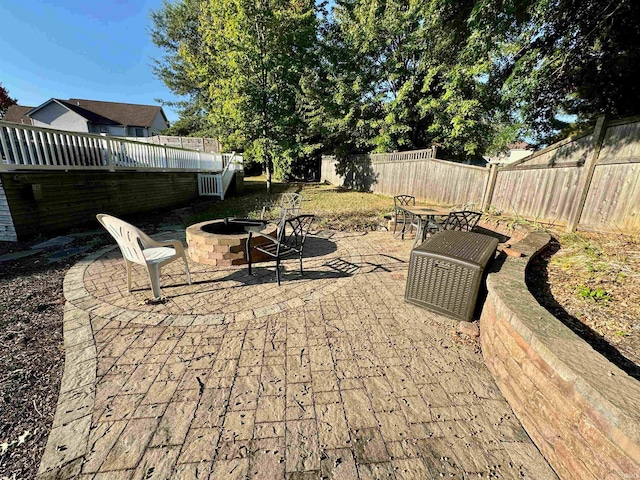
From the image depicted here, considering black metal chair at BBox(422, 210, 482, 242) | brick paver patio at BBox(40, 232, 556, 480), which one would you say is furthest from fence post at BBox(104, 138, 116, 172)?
black metal chair at BBox(422, 210, 482, 242)

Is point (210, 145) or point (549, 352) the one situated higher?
point (210, 145)

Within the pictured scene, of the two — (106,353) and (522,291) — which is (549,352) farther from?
(106,353)

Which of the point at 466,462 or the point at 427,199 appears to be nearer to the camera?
the point at 466,462

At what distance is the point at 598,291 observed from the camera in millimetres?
2443

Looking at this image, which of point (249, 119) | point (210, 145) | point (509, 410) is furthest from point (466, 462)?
point (210, 145)

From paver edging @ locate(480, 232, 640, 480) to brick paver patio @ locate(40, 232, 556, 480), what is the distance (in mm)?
149

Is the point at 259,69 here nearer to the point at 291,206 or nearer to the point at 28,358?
the point at 291,206

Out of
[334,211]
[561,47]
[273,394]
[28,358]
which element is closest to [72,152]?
[28,358]

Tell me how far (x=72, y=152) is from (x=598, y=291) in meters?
9.06

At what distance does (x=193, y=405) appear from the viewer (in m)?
1.80

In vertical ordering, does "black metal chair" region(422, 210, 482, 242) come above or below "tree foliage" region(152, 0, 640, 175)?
below

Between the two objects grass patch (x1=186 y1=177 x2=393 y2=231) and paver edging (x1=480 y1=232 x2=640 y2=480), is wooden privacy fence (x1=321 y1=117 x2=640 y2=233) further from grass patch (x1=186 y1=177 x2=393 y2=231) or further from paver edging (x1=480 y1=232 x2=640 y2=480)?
paver edging (x1=480 y1=232 x2=640 y2=480)

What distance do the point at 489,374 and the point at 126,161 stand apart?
9049 millimetres

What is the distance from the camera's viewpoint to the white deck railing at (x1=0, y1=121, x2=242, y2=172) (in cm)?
488
